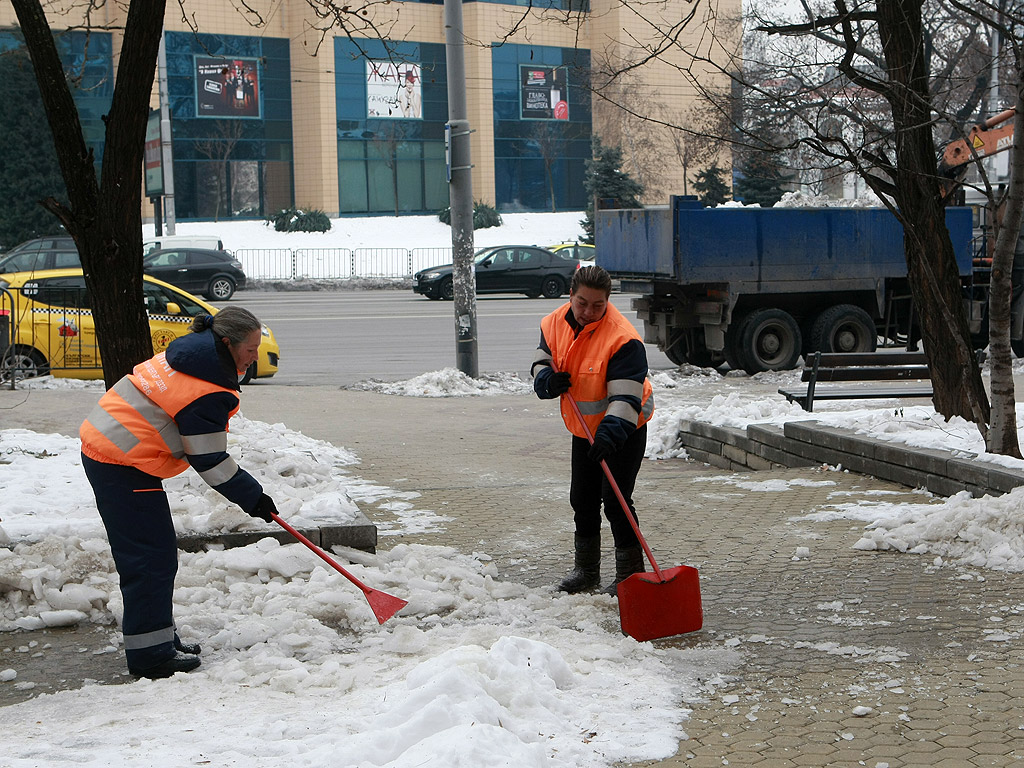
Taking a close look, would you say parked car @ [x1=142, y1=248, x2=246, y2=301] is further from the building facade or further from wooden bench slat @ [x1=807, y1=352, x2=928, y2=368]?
wooden bench slat @ [x1=807, y1=352, x2=928, y2=368]

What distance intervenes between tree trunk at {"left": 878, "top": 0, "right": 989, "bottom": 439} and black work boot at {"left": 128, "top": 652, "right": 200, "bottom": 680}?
17.6ft

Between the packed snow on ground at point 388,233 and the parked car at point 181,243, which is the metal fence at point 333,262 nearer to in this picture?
the packed snow on ground at point 388,233

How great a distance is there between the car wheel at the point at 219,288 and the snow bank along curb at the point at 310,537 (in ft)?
84.3

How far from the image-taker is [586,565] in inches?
235

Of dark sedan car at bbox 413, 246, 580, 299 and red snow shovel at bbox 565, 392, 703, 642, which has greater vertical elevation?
dark sedan car at bbox 413, 246, 580, 299

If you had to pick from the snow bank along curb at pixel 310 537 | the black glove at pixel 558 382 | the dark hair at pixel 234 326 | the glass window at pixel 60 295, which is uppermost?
the glass window at pixel 60 295

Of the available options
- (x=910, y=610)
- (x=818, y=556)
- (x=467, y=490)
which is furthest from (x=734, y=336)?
(x=910, y=610)

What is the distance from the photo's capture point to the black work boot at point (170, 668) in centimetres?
466

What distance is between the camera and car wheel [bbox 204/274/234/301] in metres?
30.9

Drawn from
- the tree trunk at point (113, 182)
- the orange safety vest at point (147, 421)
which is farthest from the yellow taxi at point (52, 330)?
the orange safety vest at point (147, 421)

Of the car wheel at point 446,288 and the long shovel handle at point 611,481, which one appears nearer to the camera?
the long shovel handle at point 611,481

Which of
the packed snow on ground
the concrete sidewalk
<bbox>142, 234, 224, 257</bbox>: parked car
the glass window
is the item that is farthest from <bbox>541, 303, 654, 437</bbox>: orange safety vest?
the packed snow on ground

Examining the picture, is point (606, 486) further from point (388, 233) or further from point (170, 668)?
point (388, 233)

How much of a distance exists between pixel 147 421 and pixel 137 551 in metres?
0.52
